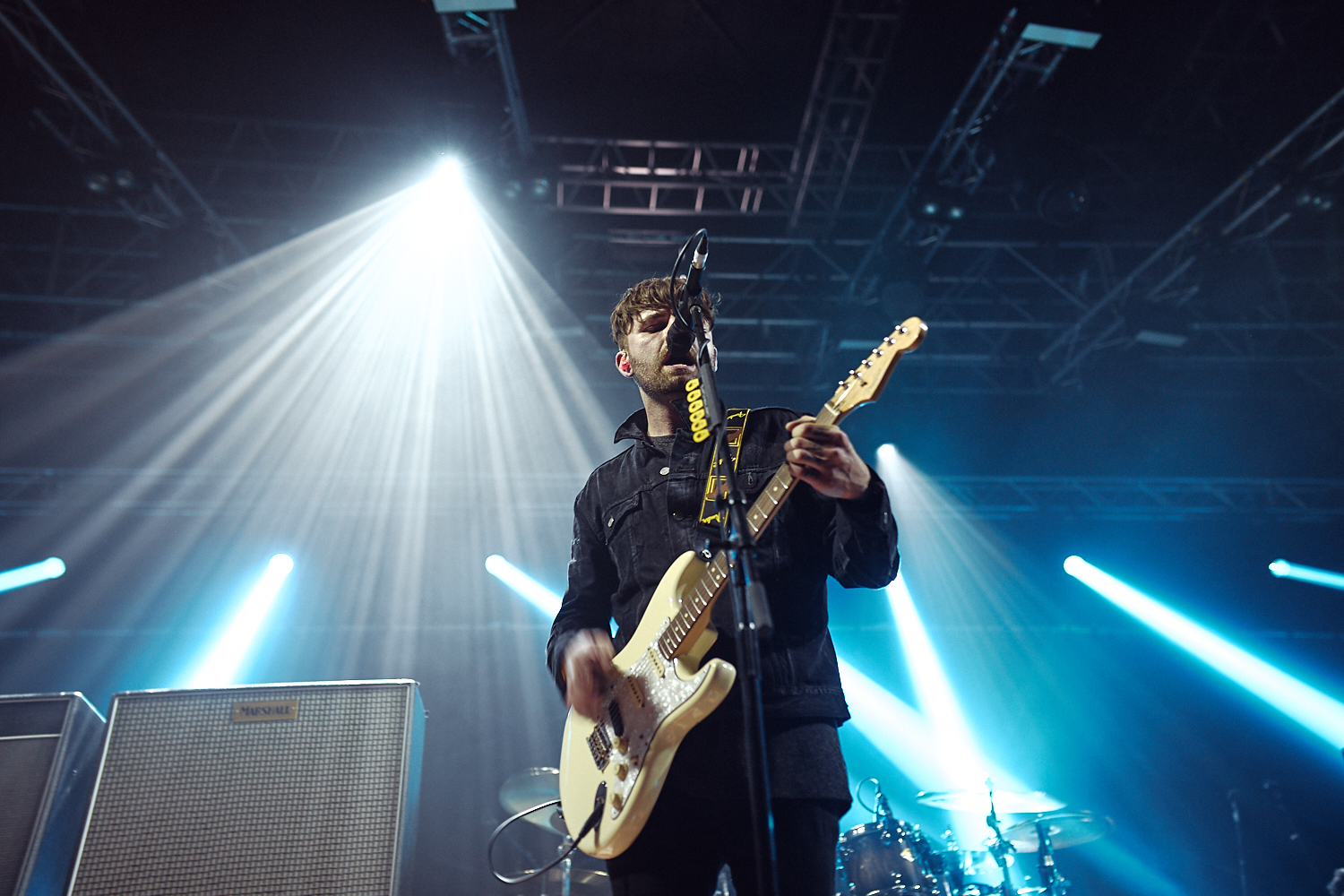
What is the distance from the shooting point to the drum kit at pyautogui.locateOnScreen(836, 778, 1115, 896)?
16.0 feet

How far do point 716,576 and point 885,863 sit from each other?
4107mm

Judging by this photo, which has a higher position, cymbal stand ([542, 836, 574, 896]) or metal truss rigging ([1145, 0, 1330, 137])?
metal truss rigging ([1145, 0, 1330, 137])

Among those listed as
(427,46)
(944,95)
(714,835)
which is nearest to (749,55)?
(944,95)

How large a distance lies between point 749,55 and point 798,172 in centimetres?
104

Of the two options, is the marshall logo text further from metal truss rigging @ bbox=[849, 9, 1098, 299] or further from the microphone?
metal truss rigging @ bbox=[849, 9, 1098, 299]

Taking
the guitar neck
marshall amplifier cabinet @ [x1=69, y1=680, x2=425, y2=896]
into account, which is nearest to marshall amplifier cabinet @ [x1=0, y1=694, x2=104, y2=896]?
marshall amplifier cabinet @ [x1=69, y1=680, x2=425, y2=896]

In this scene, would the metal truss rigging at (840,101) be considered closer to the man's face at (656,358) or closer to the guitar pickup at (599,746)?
the man's face at (656,358)

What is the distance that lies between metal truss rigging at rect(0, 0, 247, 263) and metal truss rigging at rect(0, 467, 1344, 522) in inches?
107

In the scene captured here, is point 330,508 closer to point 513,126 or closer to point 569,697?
point 513,126

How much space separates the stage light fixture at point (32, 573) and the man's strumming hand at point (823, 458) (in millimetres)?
9700

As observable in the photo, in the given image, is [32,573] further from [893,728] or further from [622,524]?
[893,728]

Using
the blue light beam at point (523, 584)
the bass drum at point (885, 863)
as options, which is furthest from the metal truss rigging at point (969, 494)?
the bass drum at point (885, 863)

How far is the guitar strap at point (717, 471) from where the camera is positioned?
1.69m

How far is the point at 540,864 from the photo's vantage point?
745 centimetres
